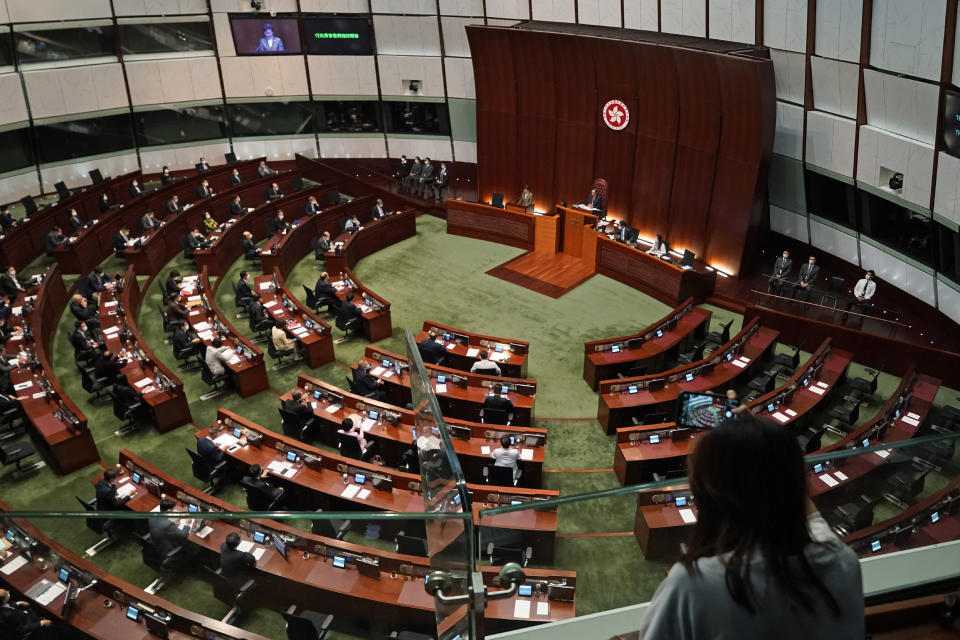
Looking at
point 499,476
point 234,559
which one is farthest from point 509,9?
point 234,559

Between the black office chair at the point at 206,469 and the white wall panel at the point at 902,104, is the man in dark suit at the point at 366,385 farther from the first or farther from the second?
the white wall panel at the point at 902,104

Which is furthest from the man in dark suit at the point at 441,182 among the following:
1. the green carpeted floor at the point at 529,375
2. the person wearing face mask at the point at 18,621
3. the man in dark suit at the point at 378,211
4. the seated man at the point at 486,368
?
the person wearing face mask at the point at 18,621

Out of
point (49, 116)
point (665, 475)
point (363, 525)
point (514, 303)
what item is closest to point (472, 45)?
point (514, 303)

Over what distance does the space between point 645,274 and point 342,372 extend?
621 centimetres

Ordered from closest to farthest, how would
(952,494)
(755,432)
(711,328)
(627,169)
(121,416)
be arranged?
(755,432)
(952,494)
(121,416)
(711,328)
(627,169)

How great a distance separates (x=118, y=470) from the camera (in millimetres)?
7930

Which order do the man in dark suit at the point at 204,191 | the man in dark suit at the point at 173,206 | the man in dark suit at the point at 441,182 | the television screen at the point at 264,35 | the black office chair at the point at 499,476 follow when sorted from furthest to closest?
the television screen at the point at 264,35, the man in dark suit at the point at 441,182, the man in dark suit at the point at 204,191, the man in dark suit at the point at 173,206, the black office chair at the point at 499,476

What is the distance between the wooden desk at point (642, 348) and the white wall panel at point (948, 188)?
3.79 m

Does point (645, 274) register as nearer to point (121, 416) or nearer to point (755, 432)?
point (121, 416)

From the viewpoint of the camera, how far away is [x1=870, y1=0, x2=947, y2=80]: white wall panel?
10.5 meters

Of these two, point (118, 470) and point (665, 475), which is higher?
point (118, 470)

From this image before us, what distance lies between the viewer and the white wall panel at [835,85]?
489 inches

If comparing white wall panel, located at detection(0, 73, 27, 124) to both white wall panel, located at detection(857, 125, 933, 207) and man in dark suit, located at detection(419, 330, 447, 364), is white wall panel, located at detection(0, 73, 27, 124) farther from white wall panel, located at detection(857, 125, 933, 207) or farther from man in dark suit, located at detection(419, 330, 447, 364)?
white wall panel, located at detection(857, 125, 933, 207)

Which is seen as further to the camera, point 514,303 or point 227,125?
point 227,125
